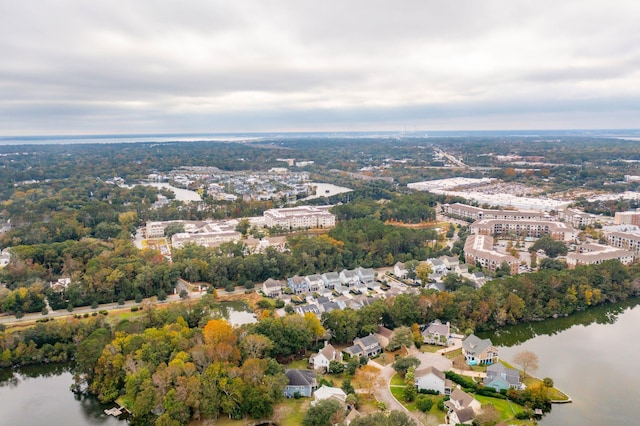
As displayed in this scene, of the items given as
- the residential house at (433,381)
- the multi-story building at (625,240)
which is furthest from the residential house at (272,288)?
the multi-story building at (625,240)

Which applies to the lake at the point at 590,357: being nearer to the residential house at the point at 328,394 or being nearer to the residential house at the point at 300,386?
the residential house at the point at 328,394

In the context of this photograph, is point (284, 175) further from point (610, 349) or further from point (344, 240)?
point (610, 349)

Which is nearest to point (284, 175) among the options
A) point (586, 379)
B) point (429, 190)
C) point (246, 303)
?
point (429, 190)

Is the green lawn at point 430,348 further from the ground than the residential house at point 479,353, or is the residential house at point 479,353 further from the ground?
the residential house at point 479,353

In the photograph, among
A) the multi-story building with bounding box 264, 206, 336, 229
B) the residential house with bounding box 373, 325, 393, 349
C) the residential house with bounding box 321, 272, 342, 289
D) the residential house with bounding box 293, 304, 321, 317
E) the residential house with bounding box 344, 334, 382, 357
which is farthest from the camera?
the multi-story building with bounding box 264, 206, 336, 229

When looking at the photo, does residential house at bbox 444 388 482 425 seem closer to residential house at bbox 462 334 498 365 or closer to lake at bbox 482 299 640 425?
lake at bbox 482 299 640 425

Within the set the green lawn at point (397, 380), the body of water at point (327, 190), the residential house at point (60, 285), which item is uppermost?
the residential house at point (60, 285)

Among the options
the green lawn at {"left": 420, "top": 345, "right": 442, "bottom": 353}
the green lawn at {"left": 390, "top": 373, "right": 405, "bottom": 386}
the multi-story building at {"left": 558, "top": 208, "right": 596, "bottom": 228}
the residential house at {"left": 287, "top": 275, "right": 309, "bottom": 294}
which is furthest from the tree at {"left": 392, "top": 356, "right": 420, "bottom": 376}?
the multi-story building at {"left": 558, "top": 208, "right": 596, "bottom": 228}
